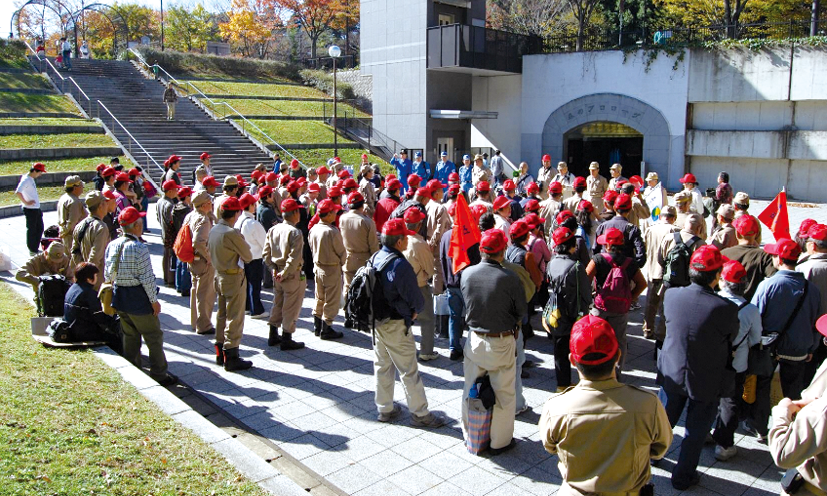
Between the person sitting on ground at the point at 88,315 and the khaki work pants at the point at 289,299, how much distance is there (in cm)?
187

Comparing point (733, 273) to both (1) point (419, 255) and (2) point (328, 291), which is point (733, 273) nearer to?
(1) point (419, 255)

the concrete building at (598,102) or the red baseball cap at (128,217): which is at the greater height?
the concrete building at (598,102)

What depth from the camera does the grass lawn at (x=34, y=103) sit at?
26.0 meters

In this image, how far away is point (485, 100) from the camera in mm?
29828

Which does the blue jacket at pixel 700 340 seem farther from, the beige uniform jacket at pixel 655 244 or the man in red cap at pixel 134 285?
the man in red cap at pixel 134 285

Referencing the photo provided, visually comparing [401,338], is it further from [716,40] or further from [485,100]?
[485,100]

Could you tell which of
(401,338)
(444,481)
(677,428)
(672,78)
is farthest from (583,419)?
(672,78)

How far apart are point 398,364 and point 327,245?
101 inches

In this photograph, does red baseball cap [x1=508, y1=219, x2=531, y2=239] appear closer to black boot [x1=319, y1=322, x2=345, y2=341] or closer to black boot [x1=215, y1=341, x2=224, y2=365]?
black boot [x1=319, y1=322, x2=345, y2=341]

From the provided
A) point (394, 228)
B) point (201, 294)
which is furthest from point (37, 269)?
point (394, 228)

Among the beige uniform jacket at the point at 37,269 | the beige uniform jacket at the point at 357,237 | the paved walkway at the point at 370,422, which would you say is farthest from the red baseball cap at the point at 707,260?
the beige uniform jacket at the point at 37,269

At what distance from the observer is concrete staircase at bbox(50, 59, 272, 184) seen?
24.9 meters

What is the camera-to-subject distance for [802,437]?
2.99 m

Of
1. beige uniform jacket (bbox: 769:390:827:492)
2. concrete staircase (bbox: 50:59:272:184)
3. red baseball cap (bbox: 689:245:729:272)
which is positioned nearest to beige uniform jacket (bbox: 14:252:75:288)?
red baseball cap (bbox: 689:245:729:272)
